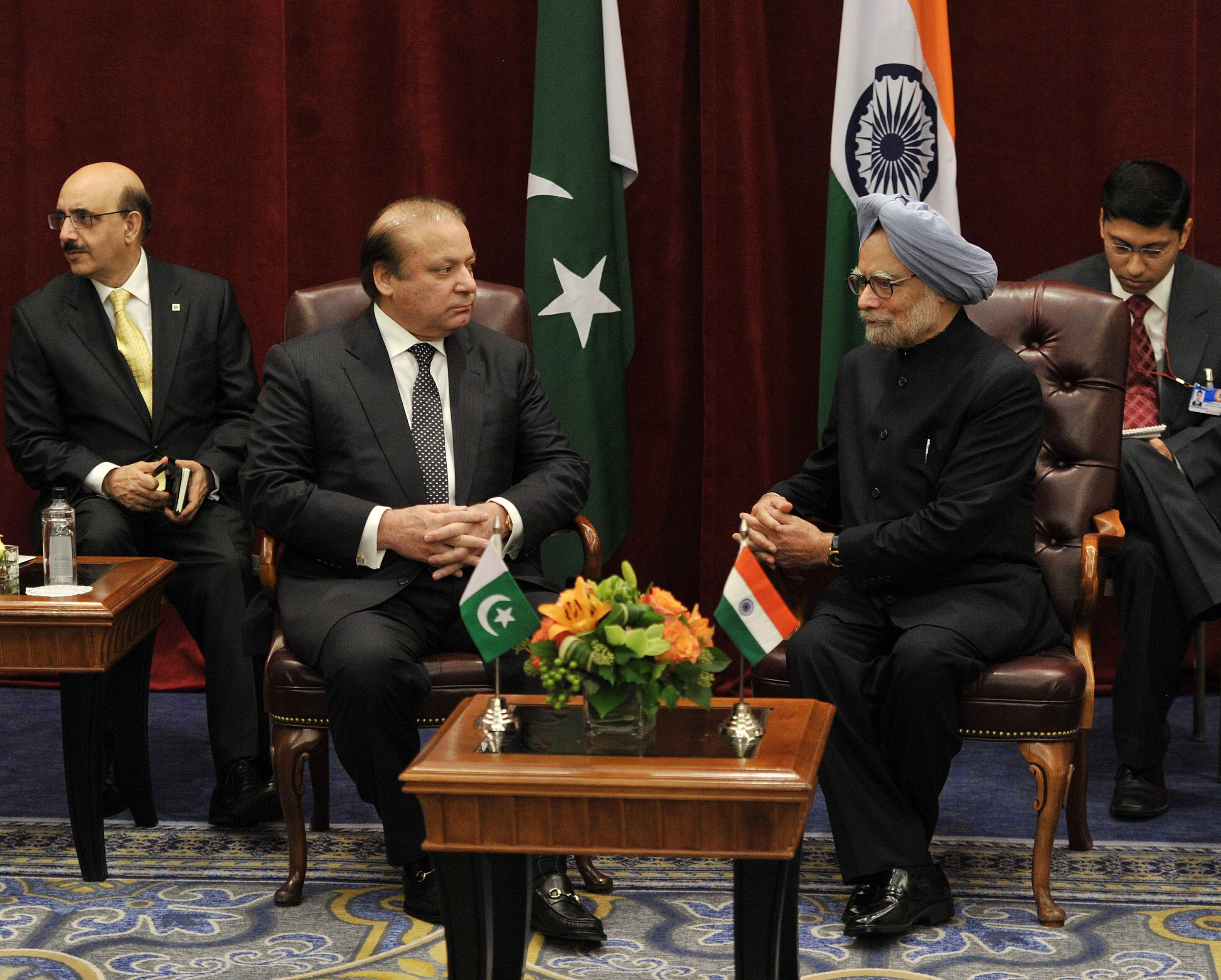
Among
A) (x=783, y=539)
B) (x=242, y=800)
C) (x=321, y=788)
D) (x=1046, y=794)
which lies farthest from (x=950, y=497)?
(x=242, y=800)

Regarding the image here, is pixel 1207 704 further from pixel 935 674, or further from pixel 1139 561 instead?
pixel 935 674

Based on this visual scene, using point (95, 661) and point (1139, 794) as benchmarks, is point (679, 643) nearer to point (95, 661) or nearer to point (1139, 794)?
point (95, 661)

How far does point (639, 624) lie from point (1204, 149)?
3.29 m

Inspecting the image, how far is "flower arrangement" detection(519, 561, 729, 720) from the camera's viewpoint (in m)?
2.47

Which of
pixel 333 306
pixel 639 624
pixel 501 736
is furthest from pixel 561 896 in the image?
pixel 333 306

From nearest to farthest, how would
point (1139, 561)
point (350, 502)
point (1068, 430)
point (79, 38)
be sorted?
point (350, 502), point (1068, 430), point (1139, 561), point (79, 38)

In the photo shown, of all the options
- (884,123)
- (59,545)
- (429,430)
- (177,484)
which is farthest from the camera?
(884,123)

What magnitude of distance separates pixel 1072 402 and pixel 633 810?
1.89 metres

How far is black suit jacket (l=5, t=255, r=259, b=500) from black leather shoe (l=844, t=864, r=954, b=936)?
6.77 feet

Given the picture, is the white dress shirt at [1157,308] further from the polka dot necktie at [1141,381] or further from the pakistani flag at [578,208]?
the pakistani flag at [578,208]

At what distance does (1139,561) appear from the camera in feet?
13.4

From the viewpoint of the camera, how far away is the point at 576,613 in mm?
2510

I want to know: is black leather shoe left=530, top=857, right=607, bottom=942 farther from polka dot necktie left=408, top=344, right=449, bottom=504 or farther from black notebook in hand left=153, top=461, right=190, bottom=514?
black notebook in hand left=153, top=461, right=190, bottom=514

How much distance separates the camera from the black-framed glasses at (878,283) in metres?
3.49
